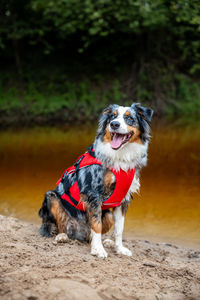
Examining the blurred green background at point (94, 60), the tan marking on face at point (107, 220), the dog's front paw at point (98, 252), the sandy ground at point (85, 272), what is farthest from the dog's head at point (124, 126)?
the blurred green background at point (94, 60)

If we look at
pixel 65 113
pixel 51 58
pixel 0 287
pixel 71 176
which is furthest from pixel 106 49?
pixel 0 287

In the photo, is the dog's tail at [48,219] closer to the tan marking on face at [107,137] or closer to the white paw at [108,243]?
the white paw at [108,243]

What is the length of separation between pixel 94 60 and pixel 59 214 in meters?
16.2

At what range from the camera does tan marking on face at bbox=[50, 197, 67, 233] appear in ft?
14.8

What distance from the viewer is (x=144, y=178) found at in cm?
782

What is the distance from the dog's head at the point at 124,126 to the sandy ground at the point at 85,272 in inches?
46.9

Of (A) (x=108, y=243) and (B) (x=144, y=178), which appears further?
(B) (x=144, y=178)

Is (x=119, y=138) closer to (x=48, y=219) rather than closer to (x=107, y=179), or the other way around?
(x=107, y=179)

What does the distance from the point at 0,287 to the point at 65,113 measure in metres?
13.4

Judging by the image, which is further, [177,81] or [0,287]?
[177,81]

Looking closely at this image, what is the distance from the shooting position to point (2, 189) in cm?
725

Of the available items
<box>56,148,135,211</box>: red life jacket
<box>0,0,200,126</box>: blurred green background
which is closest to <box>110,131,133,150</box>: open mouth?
<box>56,148,135,211</box>: red life jacket

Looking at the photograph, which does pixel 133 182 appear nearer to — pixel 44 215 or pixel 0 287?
pixel 44 215

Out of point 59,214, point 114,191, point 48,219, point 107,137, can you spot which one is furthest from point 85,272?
point 107,137
